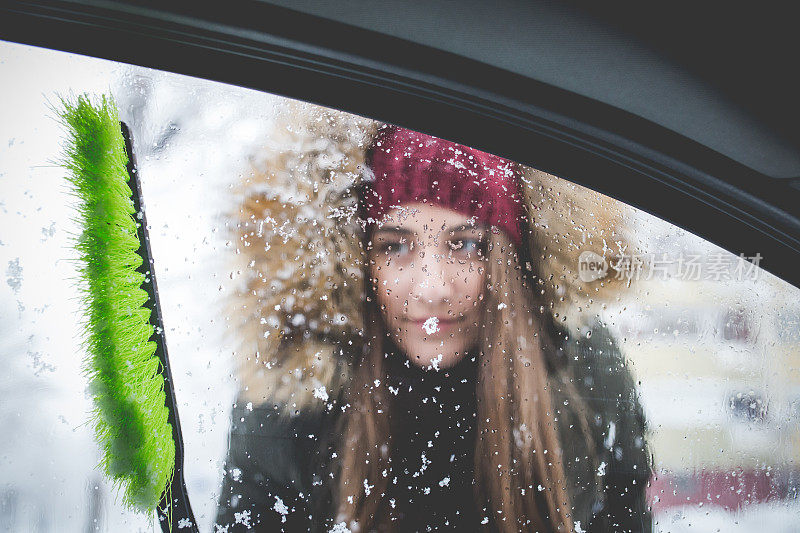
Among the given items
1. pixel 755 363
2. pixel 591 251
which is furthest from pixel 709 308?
pixel 591 251

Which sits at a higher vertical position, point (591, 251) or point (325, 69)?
point (325, 69)

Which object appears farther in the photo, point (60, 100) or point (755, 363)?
point (755, 363)

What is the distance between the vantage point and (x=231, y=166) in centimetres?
104

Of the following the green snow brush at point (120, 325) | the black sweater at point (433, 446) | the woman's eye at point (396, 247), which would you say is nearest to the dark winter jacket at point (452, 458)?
the black sweater at point (433, 446)

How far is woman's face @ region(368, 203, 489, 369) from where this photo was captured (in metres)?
1.13

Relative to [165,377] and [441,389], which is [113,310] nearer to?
[165,377]

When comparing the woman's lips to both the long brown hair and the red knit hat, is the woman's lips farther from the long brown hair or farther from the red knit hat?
the red knit hat

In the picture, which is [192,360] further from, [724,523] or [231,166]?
[724,523]

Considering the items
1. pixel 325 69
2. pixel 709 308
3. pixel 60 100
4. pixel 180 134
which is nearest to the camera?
pixel 325 69

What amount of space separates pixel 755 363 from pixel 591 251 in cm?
38

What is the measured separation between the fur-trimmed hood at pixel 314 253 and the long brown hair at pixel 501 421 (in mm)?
49

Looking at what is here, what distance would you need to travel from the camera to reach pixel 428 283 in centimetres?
113

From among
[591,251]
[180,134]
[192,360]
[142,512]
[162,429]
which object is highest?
[180,134]

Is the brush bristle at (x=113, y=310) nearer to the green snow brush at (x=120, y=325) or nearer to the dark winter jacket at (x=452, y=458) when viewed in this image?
the green snow brush at (x=120, y=325)
